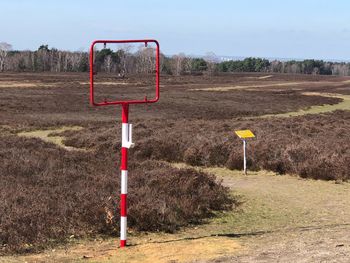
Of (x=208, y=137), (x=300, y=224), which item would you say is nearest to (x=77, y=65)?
(x=208, y=137)

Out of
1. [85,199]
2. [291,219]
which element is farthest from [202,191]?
[85,199]

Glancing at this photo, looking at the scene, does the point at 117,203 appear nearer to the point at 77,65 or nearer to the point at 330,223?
the point at 330,223

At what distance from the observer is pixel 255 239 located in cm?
816

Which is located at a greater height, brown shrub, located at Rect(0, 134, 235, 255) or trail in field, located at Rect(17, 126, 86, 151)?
brown shrub, located at Rect(0, 134, 235, 255)

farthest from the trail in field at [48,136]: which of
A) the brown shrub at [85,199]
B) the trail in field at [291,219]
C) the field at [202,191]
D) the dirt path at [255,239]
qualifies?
the dirt path at [255,239]

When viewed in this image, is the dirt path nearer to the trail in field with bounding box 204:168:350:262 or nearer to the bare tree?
the trail in field with bounding box 204:168:350:262

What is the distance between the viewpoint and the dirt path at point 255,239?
702 cm

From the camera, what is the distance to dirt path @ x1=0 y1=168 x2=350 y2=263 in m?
7.02

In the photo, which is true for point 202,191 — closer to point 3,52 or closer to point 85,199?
point 85,199

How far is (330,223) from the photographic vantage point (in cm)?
938

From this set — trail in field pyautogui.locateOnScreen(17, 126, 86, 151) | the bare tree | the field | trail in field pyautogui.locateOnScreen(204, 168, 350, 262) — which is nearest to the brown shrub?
the field

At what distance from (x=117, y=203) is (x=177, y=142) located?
31.0ft

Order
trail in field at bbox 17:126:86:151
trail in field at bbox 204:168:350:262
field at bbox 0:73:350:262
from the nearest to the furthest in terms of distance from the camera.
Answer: trail in field at bbox 204:168:350:262 < field at bbox 0:73:350:262 < trail in field at bbox 17:126:86:151

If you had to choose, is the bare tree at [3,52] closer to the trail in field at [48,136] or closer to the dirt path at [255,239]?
the trail in field at [48,136]
